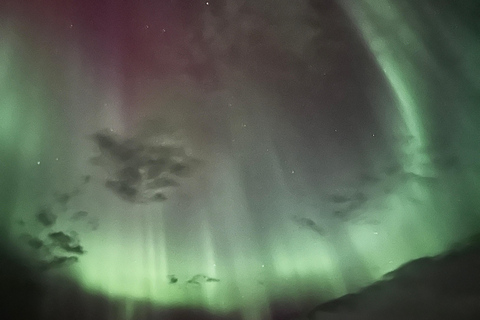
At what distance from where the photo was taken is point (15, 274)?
13.6m

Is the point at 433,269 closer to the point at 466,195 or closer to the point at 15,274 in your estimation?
the point at 466,195

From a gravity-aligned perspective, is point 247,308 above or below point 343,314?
above

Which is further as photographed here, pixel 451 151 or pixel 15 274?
pixel 15 274

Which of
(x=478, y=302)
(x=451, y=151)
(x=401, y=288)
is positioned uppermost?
(x=451, y=151)

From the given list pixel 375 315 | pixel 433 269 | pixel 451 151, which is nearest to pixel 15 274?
pixel 375 315

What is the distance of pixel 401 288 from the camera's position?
513 inches

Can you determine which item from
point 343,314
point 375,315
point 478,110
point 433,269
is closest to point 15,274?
point 343,314

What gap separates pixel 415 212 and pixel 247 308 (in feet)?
24.4

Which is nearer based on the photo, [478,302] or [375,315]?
[478,302]

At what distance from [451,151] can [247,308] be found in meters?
9.52

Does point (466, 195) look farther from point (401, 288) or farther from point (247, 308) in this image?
point (247, 308)

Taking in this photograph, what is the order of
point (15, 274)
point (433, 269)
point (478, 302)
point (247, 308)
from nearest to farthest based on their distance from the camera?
1. point (478, 302)
2. point (433, 269)
3. point (15, 274)
4. point (247, 308)

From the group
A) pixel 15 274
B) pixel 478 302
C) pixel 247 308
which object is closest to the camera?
pixel 478 302

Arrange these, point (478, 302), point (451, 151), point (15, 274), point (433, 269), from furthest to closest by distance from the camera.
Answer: point (15, 274) → point (433, 269) → point (451, 151) → point (478, 302)
